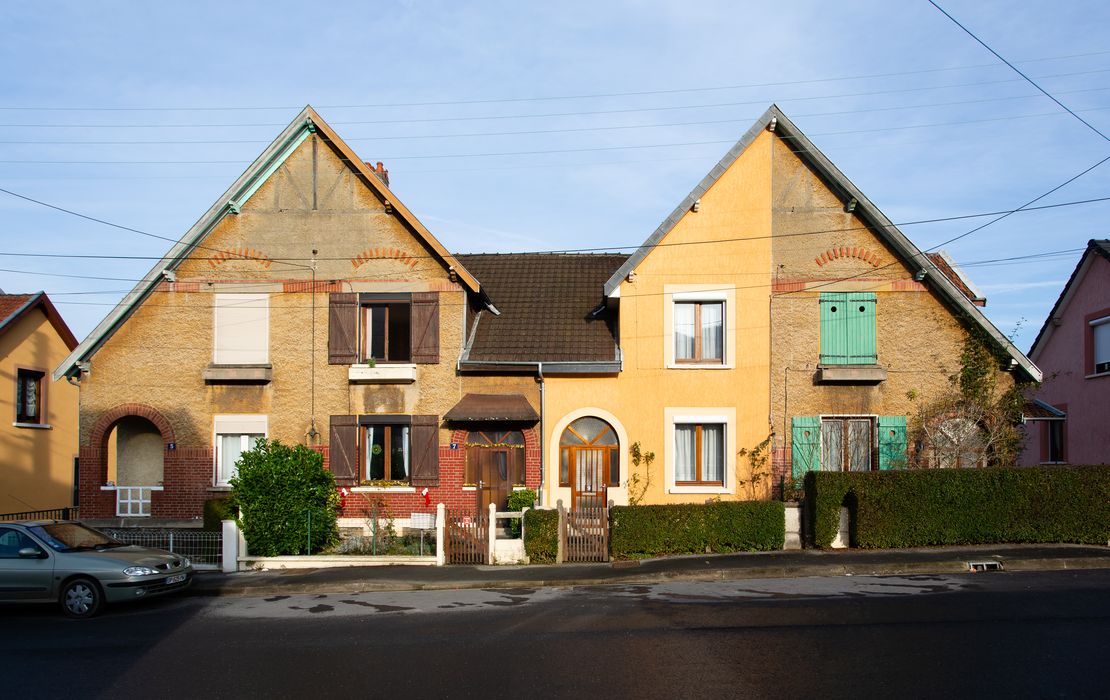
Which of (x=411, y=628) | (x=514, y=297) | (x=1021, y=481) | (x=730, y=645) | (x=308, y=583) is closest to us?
(x=730, y=645)

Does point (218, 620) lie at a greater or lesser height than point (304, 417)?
lesser

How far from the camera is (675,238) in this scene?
2112 cm

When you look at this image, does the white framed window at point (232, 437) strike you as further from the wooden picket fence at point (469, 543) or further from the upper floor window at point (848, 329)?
the upper floor window at point (848, 329)

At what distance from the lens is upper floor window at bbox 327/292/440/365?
21.5 m

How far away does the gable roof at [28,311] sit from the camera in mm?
27297

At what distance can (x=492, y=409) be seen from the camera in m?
20.6

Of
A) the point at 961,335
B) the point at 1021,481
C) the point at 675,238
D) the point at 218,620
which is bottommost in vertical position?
the point at 218,620

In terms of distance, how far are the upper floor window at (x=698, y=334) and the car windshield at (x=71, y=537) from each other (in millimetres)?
11881

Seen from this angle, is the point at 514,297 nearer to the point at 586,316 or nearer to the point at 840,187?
the point at 586,316

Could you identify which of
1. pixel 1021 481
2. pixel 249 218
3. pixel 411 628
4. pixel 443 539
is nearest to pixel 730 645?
pixel 411 628

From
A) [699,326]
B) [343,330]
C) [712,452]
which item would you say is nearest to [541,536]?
[712,452]

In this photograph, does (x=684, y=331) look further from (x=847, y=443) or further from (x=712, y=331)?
(x=847, y=443)

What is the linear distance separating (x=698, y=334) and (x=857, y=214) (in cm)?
433

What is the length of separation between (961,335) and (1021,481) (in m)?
3.96
